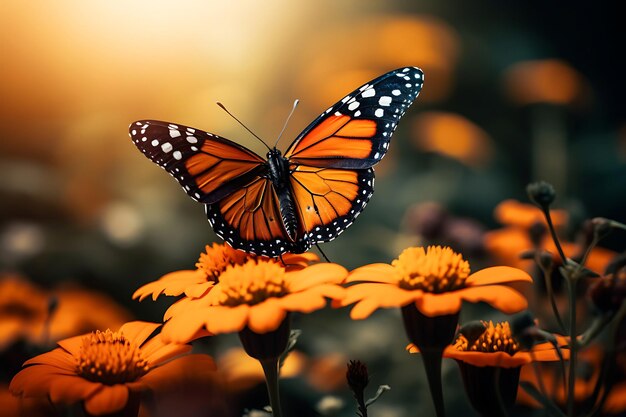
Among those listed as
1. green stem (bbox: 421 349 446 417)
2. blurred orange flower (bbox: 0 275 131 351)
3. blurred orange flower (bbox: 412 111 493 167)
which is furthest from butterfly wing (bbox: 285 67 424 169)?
blurred orange flower (bbox: 412 111 493 167)

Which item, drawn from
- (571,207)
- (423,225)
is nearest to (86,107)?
(423,225)

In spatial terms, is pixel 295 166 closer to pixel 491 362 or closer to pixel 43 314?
pixel 491 362

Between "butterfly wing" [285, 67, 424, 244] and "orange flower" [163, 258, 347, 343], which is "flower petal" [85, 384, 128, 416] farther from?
"butterfly wing" [285, 67, 424, 244]

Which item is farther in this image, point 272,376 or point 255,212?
point 255,212

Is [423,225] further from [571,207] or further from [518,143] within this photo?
[518,143]

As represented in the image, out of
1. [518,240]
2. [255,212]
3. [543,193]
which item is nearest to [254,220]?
[255,212]
